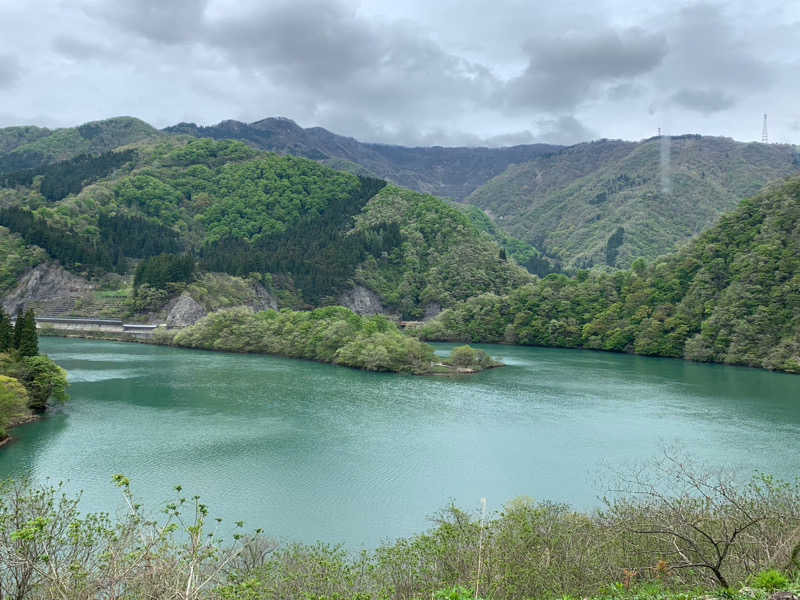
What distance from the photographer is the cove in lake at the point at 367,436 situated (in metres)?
24.2

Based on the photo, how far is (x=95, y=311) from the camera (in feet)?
291

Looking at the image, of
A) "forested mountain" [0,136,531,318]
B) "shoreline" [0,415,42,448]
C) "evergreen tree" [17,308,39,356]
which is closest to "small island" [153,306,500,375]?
"forested mountain" [0,136,531,318]

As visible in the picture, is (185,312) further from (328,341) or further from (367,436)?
(367,436)

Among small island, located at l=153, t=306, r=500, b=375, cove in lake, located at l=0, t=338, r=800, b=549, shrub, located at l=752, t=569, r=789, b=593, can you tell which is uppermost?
shrub, located at l=752, t=569, r=789, b=593

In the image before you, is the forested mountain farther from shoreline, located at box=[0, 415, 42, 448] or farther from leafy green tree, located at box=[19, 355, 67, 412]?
shoreline, located at box=[0, 415, 42, 448]

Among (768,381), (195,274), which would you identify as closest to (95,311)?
(195,274)

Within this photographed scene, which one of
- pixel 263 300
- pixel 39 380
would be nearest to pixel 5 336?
pixel 39 380

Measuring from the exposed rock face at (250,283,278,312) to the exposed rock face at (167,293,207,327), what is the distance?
34.5 feet

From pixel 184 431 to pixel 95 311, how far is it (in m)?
62.7

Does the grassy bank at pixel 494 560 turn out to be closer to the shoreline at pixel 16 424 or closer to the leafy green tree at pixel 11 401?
the shoreline at pixel 16 424

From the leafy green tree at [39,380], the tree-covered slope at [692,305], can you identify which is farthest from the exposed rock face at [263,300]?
the leafy green tree at [39,380]

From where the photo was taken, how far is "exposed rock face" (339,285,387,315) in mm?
107938

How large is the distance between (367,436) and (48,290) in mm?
75926

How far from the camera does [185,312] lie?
85562 millimetres
